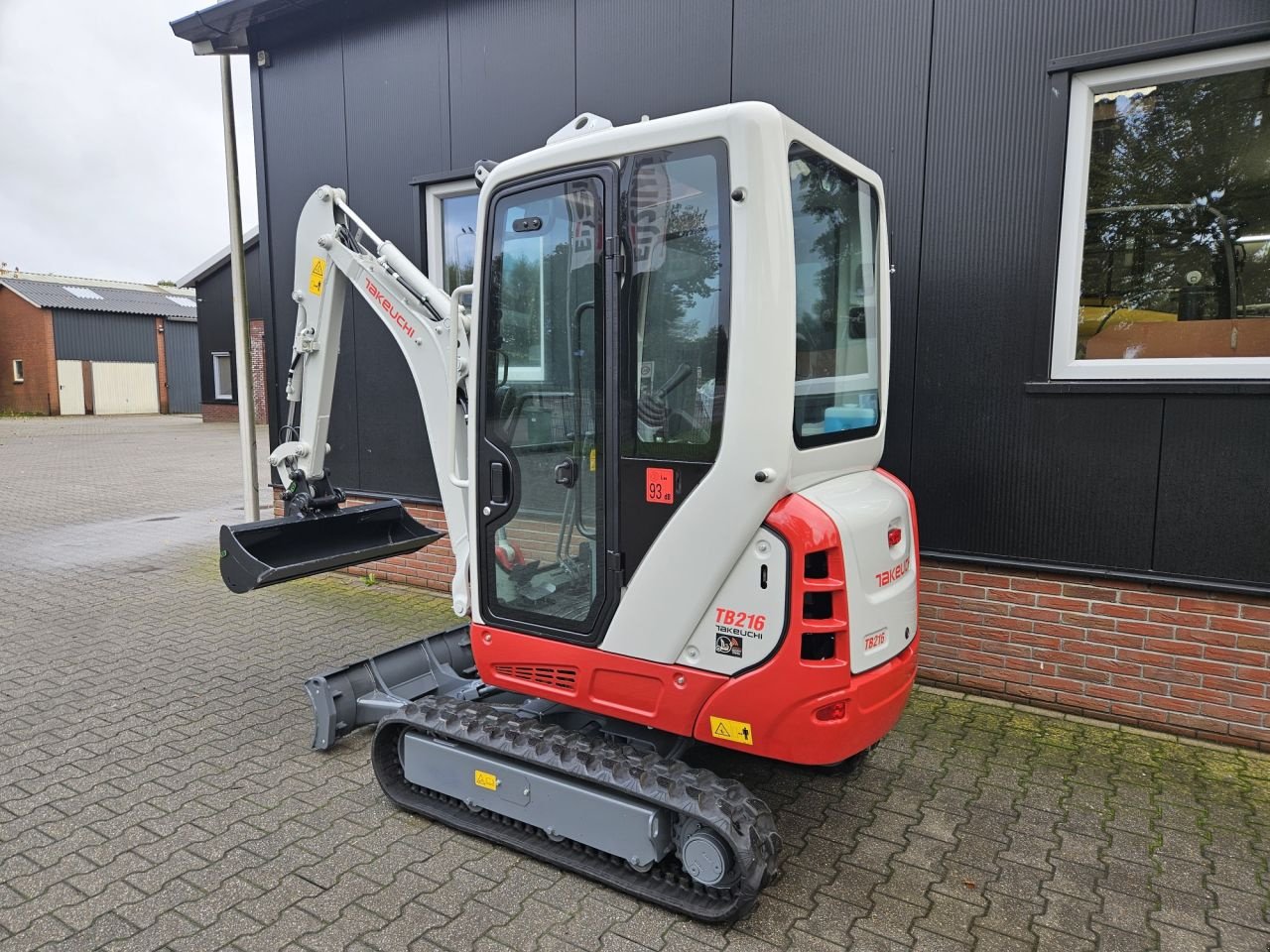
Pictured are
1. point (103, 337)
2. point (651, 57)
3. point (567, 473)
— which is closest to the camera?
point (567, 473)

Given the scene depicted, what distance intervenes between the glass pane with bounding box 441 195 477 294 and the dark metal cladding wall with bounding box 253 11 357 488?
100cm

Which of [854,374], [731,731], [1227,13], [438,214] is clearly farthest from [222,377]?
[1227,13]

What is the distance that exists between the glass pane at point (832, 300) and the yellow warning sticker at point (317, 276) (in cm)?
267

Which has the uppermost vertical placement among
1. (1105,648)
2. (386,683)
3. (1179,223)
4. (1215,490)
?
(1179,223)

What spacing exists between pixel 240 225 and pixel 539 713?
6252 mm

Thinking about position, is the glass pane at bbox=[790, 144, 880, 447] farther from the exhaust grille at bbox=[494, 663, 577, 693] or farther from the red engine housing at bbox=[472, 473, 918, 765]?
the exhaust grille at bbox=[494, 663, 577, 693]

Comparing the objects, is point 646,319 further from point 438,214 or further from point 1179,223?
point 438,214

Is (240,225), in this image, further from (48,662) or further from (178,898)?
(178,898)

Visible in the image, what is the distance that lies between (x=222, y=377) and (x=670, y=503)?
3106cm

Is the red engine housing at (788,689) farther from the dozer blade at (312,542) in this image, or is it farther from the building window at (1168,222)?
the building window at (1168,222)

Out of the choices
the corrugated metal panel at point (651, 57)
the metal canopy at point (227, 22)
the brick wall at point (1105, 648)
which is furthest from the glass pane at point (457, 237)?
the brick wall at point (1105, 648)

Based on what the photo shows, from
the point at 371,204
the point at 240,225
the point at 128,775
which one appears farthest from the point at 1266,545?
the point at 240,225

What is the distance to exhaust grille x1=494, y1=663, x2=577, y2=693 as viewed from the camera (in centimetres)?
312

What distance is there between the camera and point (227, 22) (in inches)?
272
